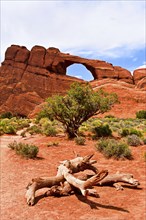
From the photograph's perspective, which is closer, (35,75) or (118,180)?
(118,180)

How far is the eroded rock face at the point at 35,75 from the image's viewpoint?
70562 mm

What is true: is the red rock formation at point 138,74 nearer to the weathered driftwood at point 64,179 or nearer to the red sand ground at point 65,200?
the red sand ground at point 65,200

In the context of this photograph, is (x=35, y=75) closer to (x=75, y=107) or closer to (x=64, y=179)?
(x=75, y=107)

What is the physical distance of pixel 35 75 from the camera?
2987 inches

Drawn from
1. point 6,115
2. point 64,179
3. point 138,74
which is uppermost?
point 138,74

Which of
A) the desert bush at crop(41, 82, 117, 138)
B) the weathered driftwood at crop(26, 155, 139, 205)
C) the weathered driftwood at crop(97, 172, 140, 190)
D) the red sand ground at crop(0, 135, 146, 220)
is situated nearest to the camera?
the red sand ground at crop(0, 135, 146, 220)

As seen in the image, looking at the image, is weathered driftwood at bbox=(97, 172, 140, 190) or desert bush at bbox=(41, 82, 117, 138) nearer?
weathered driftwood at bbox=(97, 172, 140, 190)

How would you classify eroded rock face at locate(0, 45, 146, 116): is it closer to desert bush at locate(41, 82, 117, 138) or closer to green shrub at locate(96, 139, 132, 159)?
desert bush at locate(41, 82, 117, 138)

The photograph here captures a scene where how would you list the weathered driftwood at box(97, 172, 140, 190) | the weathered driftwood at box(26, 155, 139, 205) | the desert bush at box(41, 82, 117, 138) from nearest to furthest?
the weathered driftwood at box(26, 155, 139, 205), the weathered driftwood at box(97, 172, 140, 190), the desert bush at box(41, 82, 117, 138)

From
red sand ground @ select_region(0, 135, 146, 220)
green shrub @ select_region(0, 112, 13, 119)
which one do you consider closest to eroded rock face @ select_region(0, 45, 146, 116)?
green shrub @ select_region(0, 112, 13, 119)

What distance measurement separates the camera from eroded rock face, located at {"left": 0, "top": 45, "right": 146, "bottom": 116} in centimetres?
7056

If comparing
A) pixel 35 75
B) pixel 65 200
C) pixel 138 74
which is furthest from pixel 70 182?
pixel 138 74

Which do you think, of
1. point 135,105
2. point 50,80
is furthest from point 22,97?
point 135,105

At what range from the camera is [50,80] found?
7612cm
